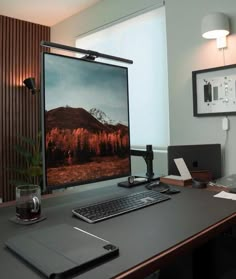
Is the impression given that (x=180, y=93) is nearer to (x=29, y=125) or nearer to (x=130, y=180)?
(x=130, y=180)

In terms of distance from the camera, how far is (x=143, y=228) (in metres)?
0.99

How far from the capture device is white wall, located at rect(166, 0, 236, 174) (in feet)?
6.92

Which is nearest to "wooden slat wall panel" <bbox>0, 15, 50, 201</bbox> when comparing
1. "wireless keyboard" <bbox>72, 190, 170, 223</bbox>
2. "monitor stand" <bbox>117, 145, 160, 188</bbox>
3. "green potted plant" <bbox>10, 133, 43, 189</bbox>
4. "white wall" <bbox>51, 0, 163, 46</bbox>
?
"green potted plant" <bbox>10, 133, 43, 189</bbox>

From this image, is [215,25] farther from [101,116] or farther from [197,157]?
[101,116]

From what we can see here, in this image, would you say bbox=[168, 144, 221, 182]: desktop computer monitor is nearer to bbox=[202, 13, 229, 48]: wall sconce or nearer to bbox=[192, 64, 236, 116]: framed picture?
bbox=[192, 64, 236, 116]: framed picture

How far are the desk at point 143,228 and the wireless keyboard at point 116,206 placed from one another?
0.10 ft

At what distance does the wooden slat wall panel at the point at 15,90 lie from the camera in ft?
12.2

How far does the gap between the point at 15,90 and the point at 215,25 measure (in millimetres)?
2778

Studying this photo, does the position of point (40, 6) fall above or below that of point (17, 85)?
above

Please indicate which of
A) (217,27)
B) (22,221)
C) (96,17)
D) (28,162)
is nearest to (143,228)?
(22,221)

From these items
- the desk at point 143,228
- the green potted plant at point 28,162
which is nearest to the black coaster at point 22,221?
the desk at point 143,228

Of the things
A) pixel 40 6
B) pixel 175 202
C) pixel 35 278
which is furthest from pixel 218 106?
pixel 40 6

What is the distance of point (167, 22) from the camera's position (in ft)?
8.21

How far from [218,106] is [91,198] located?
126 cm
